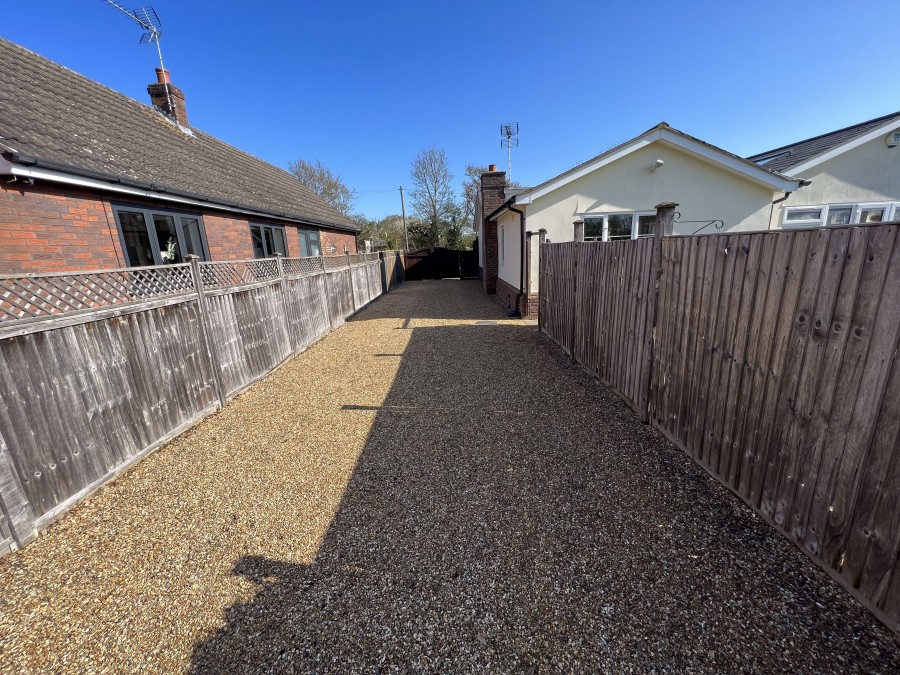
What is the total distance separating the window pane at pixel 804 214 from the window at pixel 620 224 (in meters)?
5.12

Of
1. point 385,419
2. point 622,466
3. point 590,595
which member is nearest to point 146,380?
point 385,419

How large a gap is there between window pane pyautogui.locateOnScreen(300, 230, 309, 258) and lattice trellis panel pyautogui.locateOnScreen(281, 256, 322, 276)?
4.62 meters

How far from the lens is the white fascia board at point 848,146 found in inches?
394

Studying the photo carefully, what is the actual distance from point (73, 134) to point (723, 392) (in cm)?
983

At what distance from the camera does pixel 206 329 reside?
468 centimetres

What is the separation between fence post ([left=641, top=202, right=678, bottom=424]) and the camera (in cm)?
355

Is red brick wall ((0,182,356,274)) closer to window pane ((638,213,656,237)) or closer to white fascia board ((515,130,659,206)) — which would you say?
white fascia board ((515,130,659,206))

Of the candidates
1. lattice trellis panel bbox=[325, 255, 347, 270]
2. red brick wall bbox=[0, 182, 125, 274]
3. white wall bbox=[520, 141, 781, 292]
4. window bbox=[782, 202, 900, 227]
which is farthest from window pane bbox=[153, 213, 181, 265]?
window bbox=[782, 202, 900, 227]

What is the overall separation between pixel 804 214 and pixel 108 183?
55.6 ft

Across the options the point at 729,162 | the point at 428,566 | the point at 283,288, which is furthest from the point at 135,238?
the point at 729,162

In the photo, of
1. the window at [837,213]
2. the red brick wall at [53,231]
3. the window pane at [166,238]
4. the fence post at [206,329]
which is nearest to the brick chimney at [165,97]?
the window pane at [166,238]

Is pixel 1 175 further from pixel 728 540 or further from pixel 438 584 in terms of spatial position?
pixel 728 540

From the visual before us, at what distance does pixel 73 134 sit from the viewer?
19.8 ft

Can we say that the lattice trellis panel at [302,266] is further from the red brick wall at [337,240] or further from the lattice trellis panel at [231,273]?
the red brick wall at [337,240]
